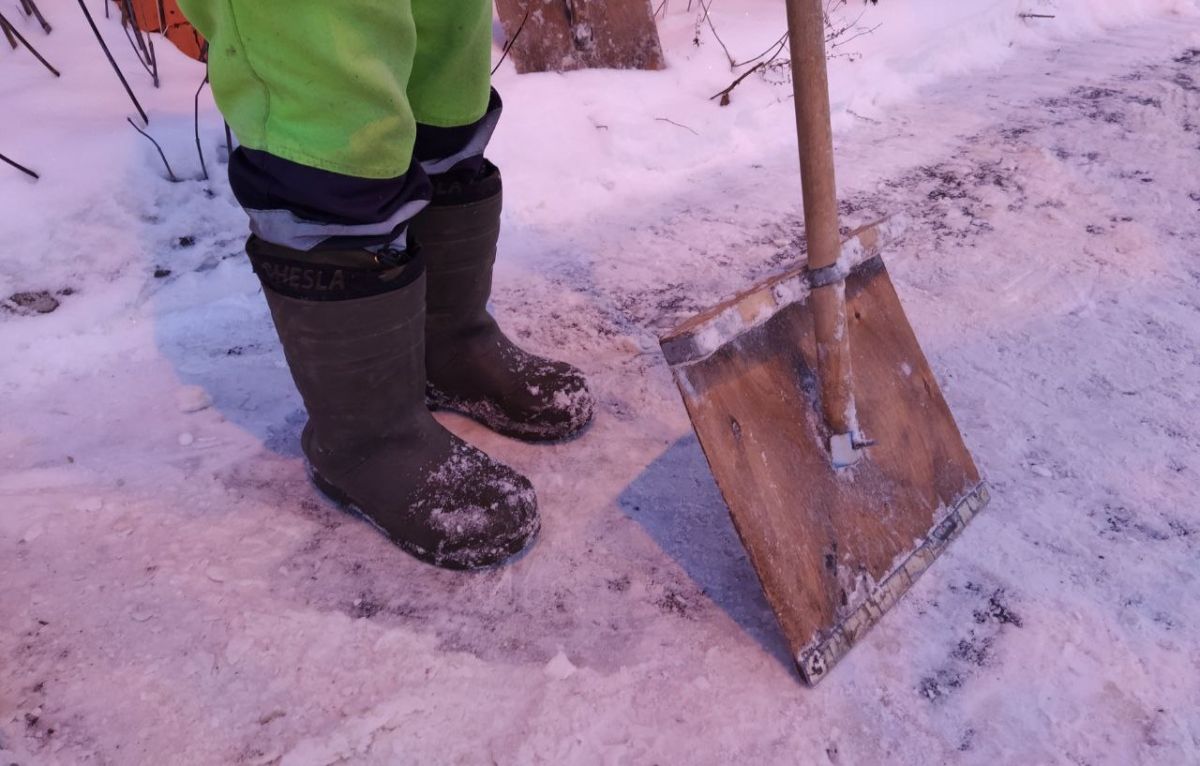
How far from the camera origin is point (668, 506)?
137 cm

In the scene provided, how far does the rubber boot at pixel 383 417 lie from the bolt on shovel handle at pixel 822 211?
18.2 inches

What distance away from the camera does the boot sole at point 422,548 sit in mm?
1245

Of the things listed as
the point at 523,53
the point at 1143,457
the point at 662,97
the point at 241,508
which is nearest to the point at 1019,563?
the point at 1143,457

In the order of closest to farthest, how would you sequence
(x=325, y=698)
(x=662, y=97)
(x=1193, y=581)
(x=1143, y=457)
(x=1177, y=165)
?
(x=325, y=698)
(x=1193, y=581)
(x=1143, y=457)
(x=1177, y=165)
(x=662, y=97)

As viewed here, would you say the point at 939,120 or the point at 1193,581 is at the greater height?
the point at 1193,581

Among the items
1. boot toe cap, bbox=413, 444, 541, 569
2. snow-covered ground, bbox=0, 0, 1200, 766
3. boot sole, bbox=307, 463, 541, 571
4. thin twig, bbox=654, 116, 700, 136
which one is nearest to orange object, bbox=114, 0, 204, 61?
snow-covered ground, bbox=0, 0, 1200, 766

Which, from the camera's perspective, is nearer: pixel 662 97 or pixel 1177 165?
pixel 1177 165

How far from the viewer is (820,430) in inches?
46.9

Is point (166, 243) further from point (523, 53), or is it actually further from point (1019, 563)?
point (1019, 563)

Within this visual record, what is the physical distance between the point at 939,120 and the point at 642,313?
1.61 meters

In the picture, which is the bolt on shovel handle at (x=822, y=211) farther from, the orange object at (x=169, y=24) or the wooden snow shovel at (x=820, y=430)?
the orange object at (x=169, y=24)

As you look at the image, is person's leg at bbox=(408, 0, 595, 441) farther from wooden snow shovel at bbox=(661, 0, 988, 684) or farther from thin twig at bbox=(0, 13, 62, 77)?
thin twig at bbox=(0, 13, 62, 77)

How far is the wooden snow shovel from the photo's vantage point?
1061mm

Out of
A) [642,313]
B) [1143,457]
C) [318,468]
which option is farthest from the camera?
[642,313]
